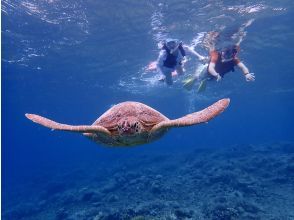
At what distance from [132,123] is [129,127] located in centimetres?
9

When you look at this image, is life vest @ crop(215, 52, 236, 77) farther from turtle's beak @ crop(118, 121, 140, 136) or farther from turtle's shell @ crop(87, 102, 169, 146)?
turtle's beak @ crop(118, 121, 140, 136)

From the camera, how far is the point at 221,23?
20234mm

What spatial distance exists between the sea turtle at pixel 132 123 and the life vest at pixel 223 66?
715cm

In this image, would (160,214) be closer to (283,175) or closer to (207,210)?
(207,210)

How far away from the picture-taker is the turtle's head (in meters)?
4.91

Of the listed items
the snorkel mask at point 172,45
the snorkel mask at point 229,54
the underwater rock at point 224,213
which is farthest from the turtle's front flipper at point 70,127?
the underwater rock at point 224,213

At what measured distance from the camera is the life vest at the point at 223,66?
39.2ft

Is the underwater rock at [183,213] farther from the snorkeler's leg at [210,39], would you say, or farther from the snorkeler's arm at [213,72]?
the snorkeler's leg at [210,39]

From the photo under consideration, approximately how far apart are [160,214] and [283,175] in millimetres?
10168

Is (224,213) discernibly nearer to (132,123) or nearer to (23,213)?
(132,123)

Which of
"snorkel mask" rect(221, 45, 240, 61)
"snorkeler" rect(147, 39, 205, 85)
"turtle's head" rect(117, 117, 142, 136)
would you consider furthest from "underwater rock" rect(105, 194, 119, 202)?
"turtle's head" rect(117, 117, 142, 136)

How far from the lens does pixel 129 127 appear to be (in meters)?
4.90

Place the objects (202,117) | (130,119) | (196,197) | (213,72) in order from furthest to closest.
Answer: (196,197) → (213,72) → (130,119) → (202,117)

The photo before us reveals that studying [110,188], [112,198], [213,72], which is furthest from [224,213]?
[110,188]
